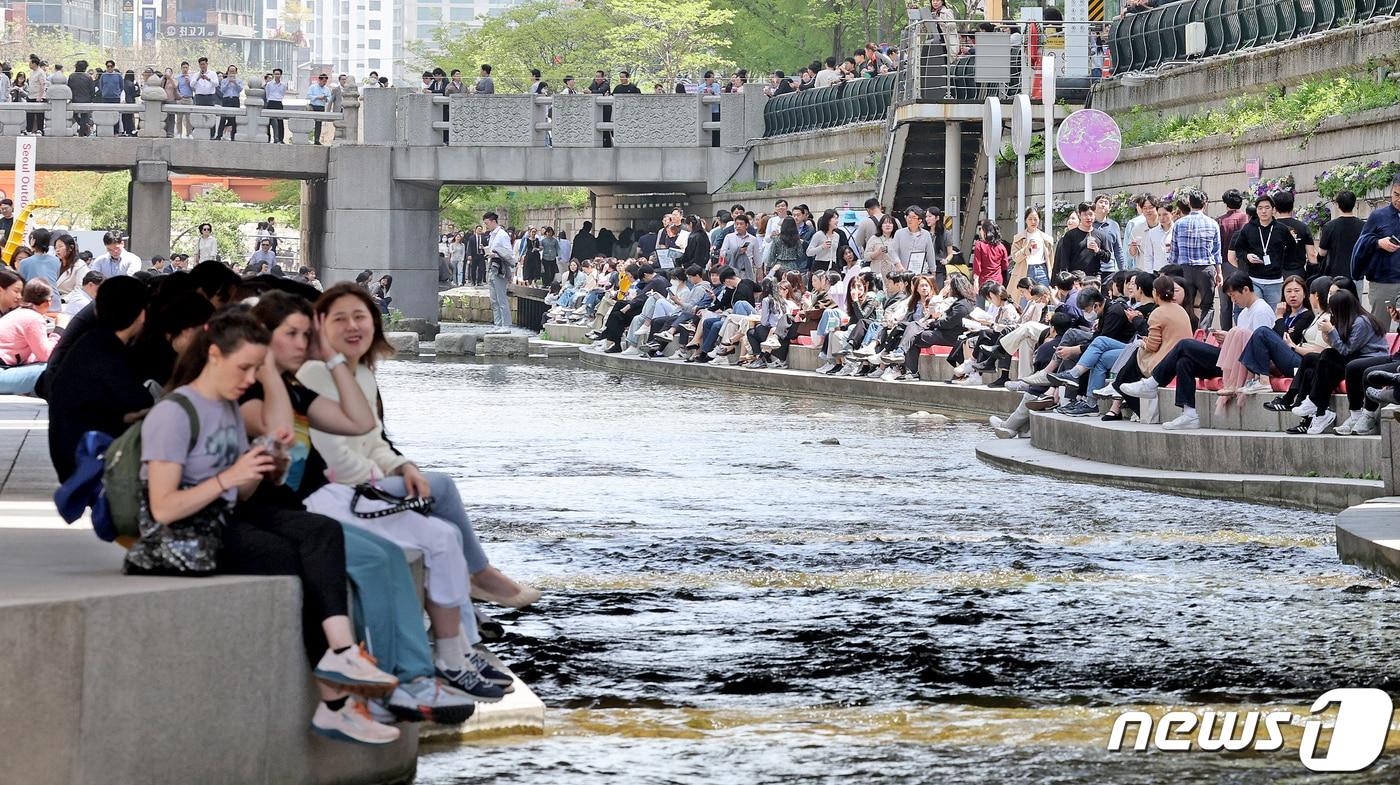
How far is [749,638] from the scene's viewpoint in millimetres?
9445

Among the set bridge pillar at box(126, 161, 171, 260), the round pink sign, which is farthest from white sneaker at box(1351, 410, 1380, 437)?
bridge pillar at box(126, 161, 171, 260)

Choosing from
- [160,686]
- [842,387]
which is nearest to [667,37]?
[842,387]

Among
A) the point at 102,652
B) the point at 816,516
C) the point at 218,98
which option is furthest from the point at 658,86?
the point at 102,652

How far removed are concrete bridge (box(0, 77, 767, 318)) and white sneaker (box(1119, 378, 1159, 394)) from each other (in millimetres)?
32322

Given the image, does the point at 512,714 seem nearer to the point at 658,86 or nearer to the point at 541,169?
the point at 541,169

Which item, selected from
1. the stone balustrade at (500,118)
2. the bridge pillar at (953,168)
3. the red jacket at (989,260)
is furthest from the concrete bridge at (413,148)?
the red jacket at (989,260)

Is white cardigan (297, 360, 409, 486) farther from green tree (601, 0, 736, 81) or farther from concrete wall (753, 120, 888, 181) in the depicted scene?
green tree (601, 0, 736, 81)

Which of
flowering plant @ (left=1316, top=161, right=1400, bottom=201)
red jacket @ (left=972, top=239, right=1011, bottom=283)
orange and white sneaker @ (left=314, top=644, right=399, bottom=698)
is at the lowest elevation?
orange and white sneaker @ (left=314, top=644, right=399, bottom=698)

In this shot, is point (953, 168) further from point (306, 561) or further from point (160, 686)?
point (160, 686)

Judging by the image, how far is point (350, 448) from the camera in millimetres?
7828

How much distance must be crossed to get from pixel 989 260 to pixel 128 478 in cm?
2211

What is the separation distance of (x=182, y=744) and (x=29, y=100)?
4602cm

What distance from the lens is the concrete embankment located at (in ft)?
19.4

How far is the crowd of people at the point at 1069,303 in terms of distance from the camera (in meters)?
16.2
